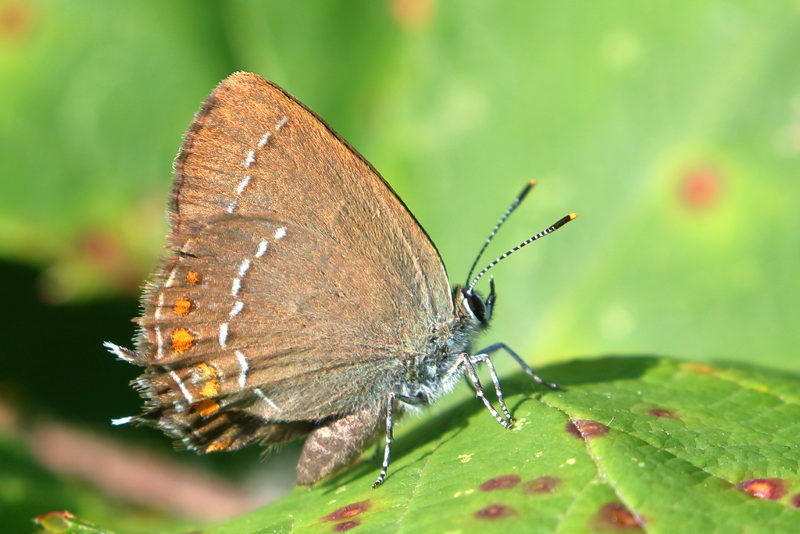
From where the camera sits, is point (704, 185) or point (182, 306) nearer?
point (182, 306)

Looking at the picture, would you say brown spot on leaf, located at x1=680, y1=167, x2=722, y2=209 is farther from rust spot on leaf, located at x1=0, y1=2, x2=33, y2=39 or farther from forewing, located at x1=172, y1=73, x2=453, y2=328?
rust spot on leaf, located at x1=0, y1=2, x2=33, y2=39

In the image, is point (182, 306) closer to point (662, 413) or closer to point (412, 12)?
point (662, 413)

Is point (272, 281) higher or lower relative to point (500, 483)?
higher

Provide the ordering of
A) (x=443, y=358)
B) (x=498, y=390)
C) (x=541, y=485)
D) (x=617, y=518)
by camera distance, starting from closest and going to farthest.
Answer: (x=617, y=518) → (x=541, y=485) → (x=498, y=390) → (x=443, y=358)

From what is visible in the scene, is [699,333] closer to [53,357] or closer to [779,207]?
[779,207]

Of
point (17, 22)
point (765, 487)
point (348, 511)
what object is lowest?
point (765, 487)

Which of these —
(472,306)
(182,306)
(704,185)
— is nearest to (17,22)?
(182,306)
